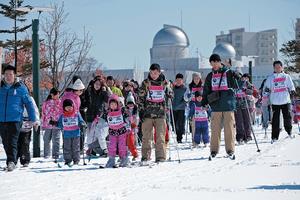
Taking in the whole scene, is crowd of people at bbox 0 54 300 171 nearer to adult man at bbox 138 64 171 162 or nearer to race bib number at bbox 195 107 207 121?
adult man at bbox 138 64 171 162

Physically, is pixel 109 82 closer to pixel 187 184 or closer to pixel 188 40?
pixel 187 184

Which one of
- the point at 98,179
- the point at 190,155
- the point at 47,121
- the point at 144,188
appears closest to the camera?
the point at 144,188

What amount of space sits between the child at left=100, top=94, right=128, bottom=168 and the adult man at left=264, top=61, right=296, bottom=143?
187 inches

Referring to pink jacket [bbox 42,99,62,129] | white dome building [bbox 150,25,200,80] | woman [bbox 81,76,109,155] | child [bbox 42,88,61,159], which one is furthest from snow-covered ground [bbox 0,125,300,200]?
white dome building [bbox 150,25,200,80]

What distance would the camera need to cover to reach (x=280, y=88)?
507 inches

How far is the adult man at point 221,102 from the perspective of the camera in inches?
383

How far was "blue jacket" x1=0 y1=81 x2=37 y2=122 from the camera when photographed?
8.97m

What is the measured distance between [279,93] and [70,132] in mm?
5548

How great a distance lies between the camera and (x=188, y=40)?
4205 inches

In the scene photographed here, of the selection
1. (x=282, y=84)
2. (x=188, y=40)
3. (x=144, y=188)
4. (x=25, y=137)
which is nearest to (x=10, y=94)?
(x=25, y=137)

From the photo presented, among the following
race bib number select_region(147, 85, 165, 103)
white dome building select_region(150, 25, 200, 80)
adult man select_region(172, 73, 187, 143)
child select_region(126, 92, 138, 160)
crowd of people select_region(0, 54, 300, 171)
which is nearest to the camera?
crowd of people select_region(0, 54, 300, 171)

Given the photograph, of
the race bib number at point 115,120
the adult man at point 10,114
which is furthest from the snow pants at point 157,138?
the adult man at point 10,114

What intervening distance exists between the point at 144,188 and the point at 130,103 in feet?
16.2

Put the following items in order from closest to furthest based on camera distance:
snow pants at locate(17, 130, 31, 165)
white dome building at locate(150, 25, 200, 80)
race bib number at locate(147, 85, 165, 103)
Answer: race bib number at locate(147, 85, 165, 103) < snow pants at locate(17, 130, 31, 165) < white dome building at locate(150, 25, 200, 80)
